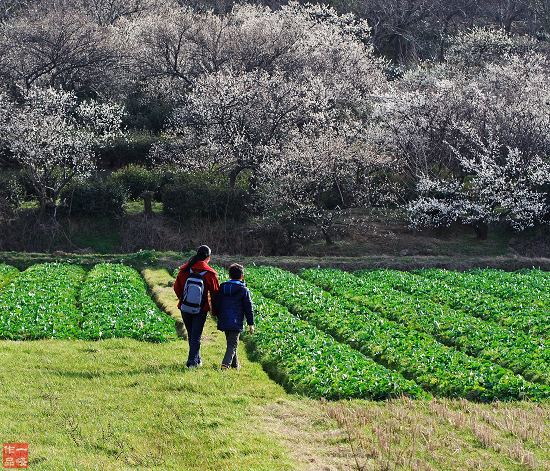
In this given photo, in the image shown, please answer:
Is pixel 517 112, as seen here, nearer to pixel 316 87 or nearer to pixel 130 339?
pixel 316 87

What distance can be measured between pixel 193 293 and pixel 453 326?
8.33 metres

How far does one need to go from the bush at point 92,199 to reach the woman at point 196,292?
1112 inches

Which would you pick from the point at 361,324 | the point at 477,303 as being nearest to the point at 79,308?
the point at 361,324

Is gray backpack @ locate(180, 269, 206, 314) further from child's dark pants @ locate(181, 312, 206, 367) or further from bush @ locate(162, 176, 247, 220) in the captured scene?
bush @ locate(162, 176, 247, 220)

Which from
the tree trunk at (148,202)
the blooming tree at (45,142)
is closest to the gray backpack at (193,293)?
the tree trunk at (148,202)

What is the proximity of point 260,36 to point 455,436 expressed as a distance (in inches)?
1920

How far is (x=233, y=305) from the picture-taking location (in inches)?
647

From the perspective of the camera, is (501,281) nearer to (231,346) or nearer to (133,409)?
(231,346)

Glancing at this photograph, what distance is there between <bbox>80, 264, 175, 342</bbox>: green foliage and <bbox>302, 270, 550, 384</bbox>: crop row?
22.1 feet

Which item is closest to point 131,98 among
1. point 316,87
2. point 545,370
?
point 316,87

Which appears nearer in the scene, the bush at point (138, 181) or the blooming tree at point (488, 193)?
the blooming tree at point (488, 193)

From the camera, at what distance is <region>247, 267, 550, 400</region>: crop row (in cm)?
1586

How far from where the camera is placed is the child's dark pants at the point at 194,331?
16375mm

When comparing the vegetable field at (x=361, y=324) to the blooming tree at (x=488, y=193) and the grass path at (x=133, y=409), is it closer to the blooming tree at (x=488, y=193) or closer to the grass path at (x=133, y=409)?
the grass path at (x=133, y=409)
